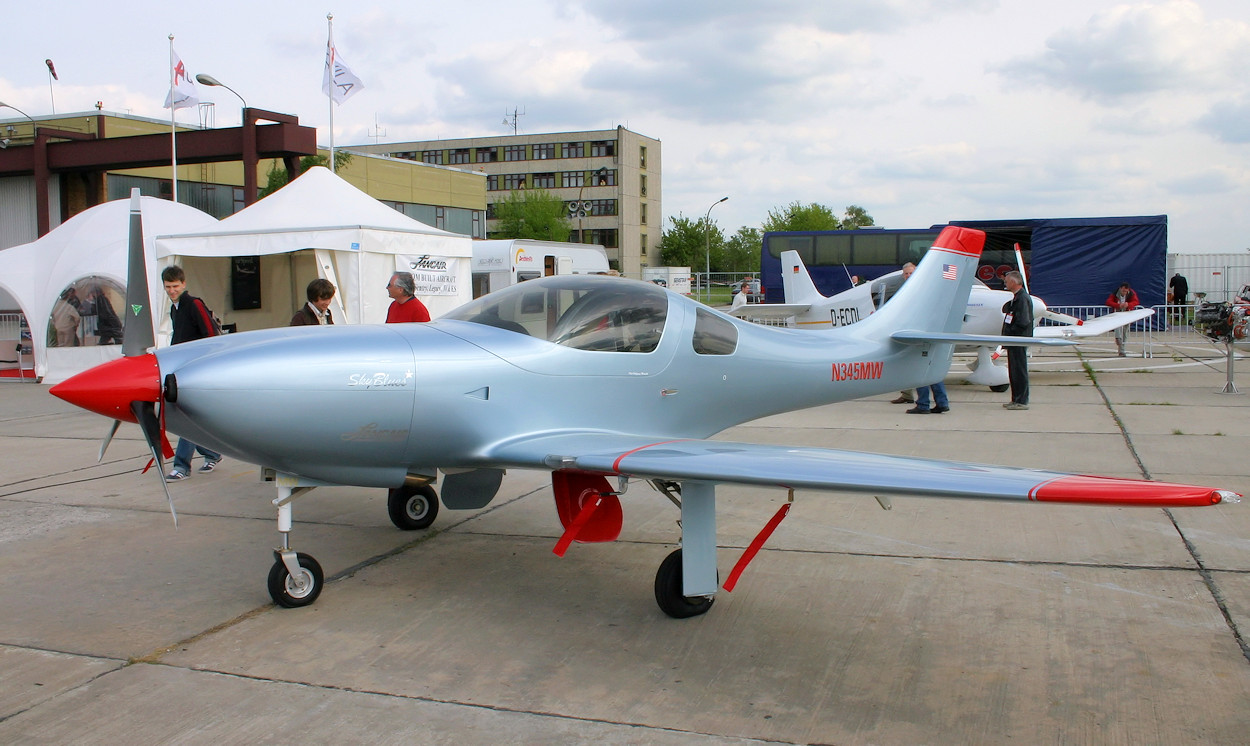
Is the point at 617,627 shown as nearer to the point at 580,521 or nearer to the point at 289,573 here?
the point at 580,521

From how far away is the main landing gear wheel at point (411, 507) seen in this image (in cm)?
598

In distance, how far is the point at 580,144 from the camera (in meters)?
89.8

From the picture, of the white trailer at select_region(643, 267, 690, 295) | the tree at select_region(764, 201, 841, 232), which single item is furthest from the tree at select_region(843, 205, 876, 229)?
the white trailer at select_region(643, 267, 690, 295)

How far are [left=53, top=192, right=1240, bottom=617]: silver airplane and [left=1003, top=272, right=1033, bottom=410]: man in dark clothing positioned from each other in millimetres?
7028

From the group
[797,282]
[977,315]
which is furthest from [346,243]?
[797,282]

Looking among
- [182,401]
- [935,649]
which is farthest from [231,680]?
[935,649]

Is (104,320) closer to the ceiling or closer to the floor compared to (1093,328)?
closer to the ceiling

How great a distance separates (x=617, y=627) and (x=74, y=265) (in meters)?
14.8

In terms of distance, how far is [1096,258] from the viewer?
28922mm

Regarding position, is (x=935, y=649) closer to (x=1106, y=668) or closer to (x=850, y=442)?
(x=1106, y=668)

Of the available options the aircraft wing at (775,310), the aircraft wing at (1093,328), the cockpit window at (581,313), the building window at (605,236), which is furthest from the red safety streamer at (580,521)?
the building window at (605,236)

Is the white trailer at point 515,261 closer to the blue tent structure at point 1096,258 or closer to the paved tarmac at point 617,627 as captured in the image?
the blue tent structure at point 1096,258

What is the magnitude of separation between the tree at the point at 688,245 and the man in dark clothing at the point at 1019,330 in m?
78.3

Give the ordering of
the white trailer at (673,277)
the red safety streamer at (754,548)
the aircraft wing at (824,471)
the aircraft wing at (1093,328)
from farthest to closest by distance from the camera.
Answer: the white trailer at (673,277) → the aircraft wing at (1093,328) → the red safety streamer at (754,548) → the aircraft wing at (824,471)
